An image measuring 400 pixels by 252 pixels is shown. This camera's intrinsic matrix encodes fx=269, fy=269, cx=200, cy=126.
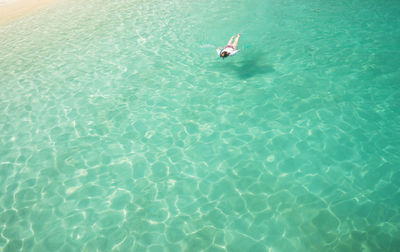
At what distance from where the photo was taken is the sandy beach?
1758 cm

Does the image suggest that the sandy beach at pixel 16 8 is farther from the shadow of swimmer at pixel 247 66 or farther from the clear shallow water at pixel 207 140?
the shadow of swimmer at pixel 247 66

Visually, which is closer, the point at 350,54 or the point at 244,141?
the point at 244,141

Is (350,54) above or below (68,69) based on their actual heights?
below

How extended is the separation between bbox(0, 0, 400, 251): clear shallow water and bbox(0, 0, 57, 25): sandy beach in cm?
597

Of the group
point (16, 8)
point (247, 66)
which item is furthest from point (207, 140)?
point (16, 8)

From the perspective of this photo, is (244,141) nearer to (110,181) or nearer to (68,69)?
(110,181)

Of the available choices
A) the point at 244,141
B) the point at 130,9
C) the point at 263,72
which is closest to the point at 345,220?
the point at 244,141

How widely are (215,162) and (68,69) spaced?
8055mm

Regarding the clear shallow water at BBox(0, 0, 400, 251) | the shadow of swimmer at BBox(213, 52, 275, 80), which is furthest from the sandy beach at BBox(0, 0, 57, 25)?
the shadow of swimmer at BBox(213, 52, 275, 80)

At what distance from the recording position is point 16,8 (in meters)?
19.3

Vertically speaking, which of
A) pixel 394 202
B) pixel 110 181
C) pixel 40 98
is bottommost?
pixel 394 202

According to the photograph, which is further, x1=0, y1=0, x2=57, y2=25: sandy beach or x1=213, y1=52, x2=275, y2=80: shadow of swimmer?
x1=0, y1=0, x2=57, y2=25: sandy beach

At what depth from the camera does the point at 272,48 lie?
11289mm

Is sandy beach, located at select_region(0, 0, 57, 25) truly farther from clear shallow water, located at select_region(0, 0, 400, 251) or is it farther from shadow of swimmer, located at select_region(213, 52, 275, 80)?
shadow of swimmer, located at select_region(213, 52, 275, 80)
